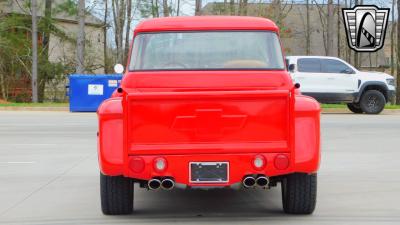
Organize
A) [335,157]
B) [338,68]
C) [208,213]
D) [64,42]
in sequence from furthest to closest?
[64,42] < [338,68] < [335,157] < [208,213]

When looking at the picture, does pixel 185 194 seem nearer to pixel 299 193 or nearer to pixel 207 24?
pixel 299 193

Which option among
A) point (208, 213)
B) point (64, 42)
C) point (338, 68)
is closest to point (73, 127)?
point (338, 68)

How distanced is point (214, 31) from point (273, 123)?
5.68ft

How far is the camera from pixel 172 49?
7797 mm

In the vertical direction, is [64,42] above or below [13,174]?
above

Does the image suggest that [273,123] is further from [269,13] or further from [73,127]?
[269,13]

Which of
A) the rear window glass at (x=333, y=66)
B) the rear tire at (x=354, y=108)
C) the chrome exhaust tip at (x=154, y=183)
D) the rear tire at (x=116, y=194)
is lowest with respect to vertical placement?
the rear tire at (x=354, y=108)

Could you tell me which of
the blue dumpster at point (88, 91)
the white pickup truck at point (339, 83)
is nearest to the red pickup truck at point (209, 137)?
the white pickup truck at point (339, 83)

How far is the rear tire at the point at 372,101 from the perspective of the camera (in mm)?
24859

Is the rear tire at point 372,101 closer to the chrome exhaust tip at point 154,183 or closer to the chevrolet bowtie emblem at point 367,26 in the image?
the chevrolet bowtie emblem at point 367,26

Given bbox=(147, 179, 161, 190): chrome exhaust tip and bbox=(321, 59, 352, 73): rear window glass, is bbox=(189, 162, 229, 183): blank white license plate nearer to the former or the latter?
bbox=(147, 179, 161, 190): chrome exhaust tip

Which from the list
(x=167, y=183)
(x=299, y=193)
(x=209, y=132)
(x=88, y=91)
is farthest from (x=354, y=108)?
(x=167, y=183)

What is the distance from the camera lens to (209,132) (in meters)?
6.63

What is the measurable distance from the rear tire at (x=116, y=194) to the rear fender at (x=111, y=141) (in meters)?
0.42
